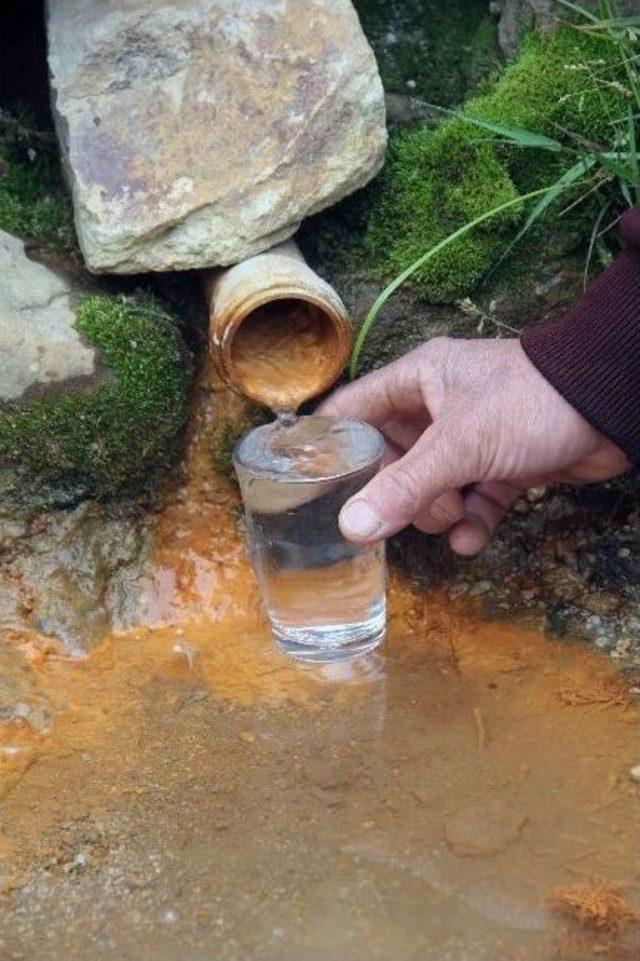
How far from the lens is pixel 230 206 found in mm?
2746

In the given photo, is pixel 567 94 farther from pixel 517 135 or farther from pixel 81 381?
pixel 81 381

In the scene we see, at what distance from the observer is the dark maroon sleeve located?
96.7 inches

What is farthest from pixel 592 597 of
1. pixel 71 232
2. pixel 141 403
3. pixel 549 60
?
pixel 71 232

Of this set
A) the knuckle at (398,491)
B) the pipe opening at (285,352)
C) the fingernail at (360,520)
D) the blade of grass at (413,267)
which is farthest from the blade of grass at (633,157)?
the fingernail at (360,520)

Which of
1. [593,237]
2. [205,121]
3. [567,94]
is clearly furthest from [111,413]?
[567,94]

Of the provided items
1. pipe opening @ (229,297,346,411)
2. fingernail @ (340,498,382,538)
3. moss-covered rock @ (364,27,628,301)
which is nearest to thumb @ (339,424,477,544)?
fingernail @ (340,498,382,538)

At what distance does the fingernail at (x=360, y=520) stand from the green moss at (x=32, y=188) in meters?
1.06

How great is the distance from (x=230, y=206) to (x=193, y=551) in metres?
0.83

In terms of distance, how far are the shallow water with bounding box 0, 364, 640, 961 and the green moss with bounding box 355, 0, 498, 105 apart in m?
1.06

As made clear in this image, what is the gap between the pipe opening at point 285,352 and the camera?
2730 mm

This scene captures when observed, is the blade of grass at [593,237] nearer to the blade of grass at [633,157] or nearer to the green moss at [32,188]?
the blade of grass at [633,157]

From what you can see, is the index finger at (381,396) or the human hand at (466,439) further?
the index finger at (381,396)

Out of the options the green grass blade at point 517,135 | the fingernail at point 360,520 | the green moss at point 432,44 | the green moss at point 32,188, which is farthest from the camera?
the green moss at point 432,44

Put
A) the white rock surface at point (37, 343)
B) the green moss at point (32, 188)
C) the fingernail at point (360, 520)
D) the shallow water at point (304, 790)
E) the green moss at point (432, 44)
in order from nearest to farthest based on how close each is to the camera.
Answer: the shallow water at point (304, 790)
the fingernail at point (360, 520)
the white rock surface at point (37, 343)
the green moss at point (32, 188)
the green moss at point (432, 44)
